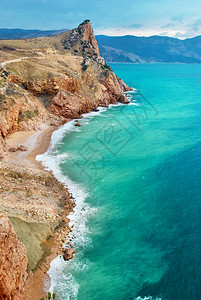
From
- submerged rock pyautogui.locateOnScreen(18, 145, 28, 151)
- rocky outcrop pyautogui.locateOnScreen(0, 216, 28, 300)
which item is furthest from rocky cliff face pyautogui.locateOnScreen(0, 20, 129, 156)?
rocky outcrop pyautogui.locateOnScreen(0, 216, 28, 300)

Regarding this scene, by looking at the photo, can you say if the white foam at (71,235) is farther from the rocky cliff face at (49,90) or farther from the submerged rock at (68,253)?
the rocky cliff face at (49,90)

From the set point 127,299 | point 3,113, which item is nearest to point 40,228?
point 127,299

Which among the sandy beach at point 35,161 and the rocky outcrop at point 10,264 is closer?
the rocky outcrop at point 10,264

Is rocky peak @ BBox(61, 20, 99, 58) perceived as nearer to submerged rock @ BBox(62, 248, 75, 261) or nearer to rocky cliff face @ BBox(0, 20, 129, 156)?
rocky cliff face @ BBox(0, 20, 129, 156)

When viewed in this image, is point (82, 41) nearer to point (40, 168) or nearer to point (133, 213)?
point (40, 168)

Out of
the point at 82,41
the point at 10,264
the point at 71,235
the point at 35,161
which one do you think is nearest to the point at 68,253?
the point at 71,235

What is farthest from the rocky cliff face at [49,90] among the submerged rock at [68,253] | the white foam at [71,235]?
the submerged rock at [68,253]
